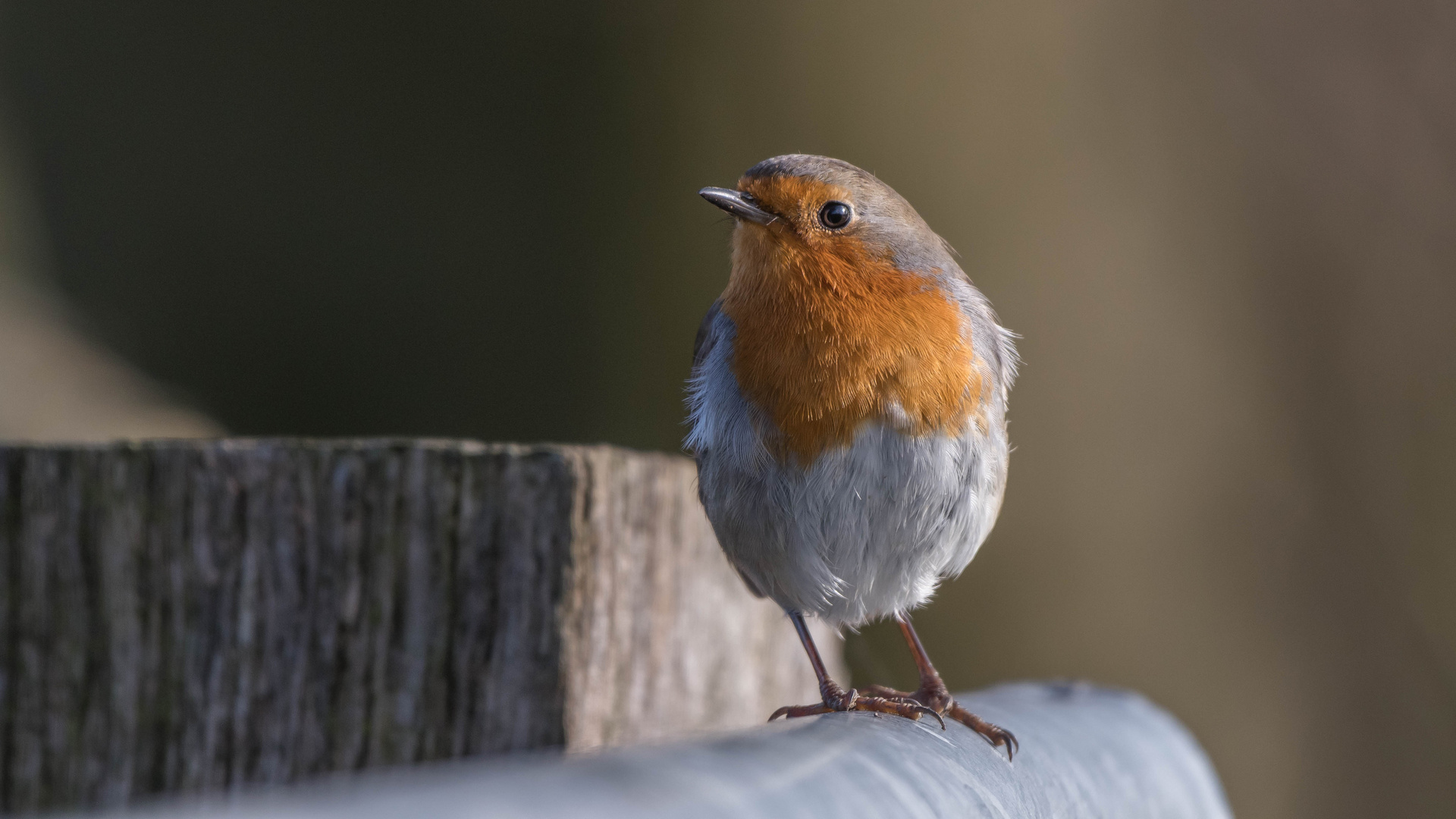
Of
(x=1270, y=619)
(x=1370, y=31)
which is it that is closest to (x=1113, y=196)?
(x=1370, y=31)

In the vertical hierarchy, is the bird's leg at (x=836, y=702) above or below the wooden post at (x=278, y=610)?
below

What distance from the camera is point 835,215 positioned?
2307mm

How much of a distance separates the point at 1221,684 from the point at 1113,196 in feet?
7.58

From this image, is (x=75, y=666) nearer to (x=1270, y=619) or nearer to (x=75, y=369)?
(x=75, y=369)

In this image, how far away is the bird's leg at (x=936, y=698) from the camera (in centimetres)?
151

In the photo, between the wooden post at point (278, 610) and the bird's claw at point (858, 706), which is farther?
the bird's claw at point (858, 706)

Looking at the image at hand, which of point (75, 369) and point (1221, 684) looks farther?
point (1221, 684)

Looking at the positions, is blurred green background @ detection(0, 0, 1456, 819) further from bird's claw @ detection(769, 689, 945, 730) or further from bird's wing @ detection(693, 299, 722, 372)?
bird's claw @ detection(769, 689, 945, 730)

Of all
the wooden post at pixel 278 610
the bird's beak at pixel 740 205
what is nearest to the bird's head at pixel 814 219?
the bird's beak at pixel 740 205

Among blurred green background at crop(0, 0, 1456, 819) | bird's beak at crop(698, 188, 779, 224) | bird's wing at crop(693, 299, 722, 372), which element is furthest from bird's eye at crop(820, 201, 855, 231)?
blurred green background at crop(0, 0, 1456, 819)

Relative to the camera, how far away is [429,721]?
5.81ft

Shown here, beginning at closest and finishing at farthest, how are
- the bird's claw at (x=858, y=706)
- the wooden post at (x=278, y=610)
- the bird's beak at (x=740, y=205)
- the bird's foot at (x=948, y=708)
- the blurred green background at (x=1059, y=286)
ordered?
the bird's foot at (x=948, y=708), the wooden post at (x=278, y=610), the bird's claw at (x=858, y=706), the bird's beak at (x=740, y=205), the blurred green background at (x=1059, y=286)

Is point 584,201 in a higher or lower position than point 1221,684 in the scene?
higher

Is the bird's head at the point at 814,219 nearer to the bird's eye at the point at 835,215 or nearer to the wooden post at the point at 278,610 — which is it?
the bird's eye at the point at 835,215
